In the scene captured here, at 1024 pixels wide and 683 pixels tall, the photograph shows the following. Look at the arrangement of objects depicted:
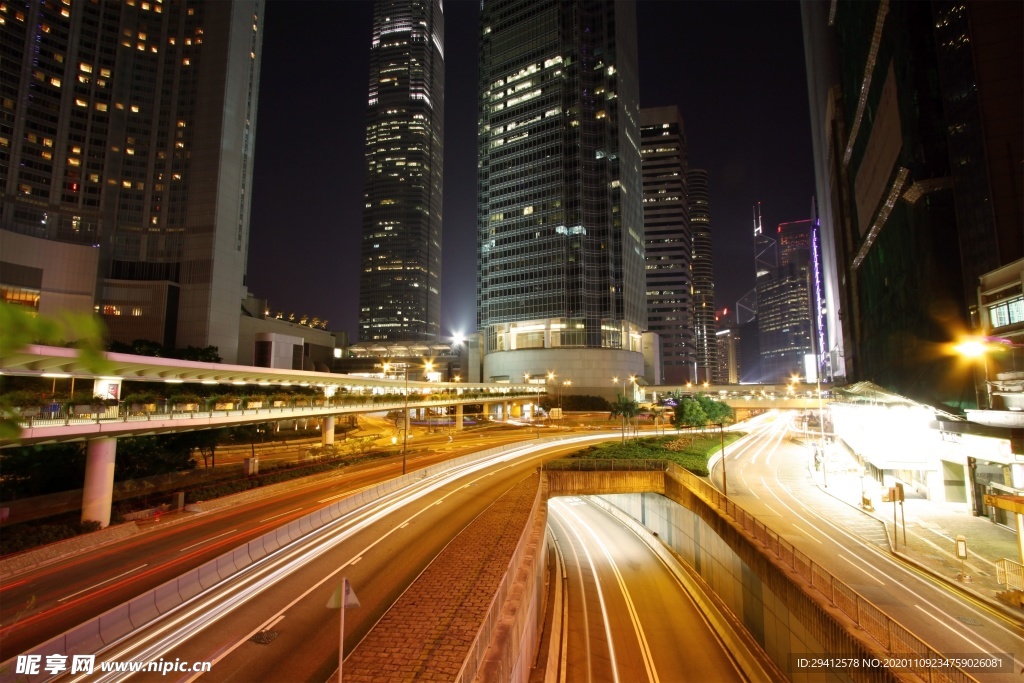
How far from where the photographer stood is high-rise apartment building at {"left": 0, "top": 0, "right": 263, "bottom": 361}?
3337 inches

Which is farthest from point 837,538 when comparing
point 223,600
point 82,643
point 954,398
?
point 82,643

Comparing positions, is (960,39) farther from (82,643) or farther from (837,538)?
(82,643)

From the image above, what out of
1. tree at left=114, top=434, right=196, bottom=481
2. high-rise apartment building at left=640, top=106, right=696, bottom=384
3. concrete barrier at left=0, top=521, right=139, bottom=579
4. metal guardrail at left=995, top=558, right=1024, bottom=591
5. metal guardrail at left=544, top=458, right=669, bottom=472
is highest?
high-rise apartment building at left=640, top=106, right=696, bottom=384

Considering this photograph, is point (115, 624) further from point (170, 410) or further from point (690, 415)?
point (690, 415)

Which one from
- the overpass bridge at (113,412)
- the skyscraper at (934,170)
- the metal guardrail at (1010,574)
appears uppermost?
the skyscraper at (934,170)

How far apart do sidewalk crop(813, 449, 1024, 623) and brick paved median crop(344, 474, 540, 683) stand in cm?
1768

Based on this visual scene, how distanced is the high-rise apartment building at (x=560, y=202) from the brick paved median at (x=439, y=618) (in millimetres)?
94619

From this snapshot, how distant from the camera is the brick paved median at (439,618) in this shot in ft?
34.6

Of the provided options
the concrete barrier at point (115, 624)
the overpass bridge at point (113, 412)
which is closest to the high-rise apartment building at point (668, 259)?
the overpass bridge at point (113, 412)

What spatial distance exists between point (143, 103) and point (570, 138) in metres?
94.2

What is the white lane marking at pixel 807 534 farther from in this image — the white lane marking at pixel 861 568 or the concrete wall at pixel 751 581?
the concrete wall at pixel 751 581

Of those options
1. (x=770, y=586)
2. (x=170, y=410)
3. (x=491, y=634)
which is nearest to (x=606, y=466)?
(x=770, y=586)

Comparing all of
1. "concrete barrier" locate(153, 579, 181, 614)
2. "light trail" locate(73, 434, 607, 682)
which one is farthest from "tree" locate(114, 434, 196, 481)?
"concrete barrier" locate(153, 579, 181, 614)

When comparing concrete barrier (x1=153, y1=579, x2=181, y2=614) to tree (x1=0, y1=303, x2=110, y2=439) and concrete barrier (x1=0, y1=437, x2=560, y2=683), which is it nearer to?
concrete barrier (x1=0, y1=437, x2=560, y2=683)
